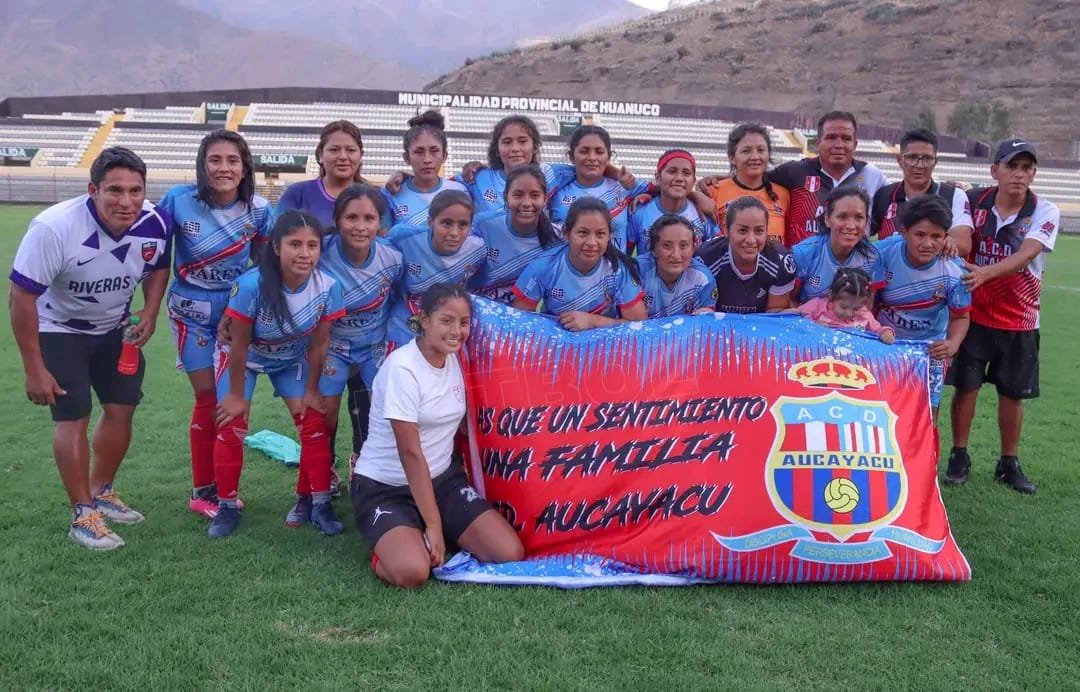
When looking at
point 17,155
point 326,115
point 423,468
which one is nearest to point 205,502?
point 423,468

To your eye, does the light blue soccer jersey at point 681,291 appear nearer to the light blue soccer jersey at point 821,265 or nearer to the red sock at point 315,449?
the light blue soccer jersey at point 821,265

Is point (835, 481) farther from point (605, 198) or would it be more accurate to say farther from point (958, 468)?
point (605, 198)

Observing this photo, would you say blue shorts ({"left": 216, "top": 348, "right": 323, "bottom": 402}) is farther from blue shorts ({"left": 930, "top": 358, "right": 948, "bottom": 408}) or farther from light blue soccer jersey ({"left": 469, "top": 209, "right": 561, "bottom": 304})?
blue shorts ({"left": 930, "top": 358, "right": 948, "bottom": 408})

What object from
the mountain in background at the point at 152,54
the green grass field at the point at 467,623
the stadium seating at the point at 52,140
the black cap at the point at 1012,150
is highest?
the mountain in background at the point at 152,54

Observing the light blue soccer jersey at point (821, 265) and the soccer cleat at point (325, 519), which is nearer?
the soccer cleat at point (325, 519)

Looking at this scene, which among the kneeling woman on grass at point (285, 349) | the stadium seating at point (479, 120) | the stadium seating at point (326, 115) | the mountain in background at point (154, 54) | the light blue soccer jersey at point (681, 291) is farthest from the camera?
the mountain in background at point (154, 54)

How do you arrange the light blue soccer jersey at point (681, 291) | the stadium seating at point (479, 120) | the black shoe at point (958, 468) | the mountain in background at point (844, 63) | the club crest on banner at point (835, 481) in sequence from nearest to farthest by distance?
the club crest on banner at point (835, 481)
the light blue soccer jersey at point (681, 291)
the black shoe at point (958, 468)
the stadium seating at point (479, 120)
the mountain in background at point (844, 63)

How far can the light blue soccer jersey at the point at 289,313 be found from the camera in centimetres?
393

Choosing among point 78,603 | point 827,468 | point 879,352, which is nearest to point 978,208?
point 879,352

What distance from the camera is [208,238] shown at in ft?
13.8

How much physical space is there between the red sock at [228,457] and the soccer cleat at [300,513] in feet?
0.93

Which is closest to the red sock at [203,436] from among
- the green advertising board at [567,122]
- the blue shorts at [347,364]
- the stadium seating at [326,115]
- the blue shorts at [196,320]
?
the blue shorts at [196,320]

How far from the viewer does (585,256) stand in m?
4.15

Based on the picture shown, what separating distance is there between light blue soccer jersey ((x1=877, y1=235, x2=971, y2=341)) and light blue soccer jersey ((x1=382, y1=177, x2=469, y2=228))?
2.31 meters
